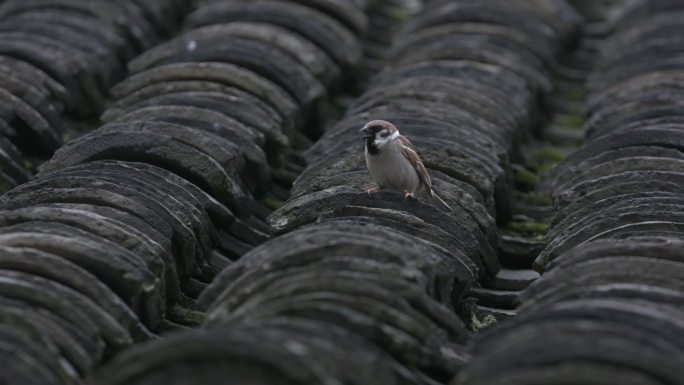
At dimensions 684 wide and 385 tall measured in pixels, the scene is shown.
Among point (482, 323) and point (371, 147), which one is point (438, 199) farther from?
point (482, 323)

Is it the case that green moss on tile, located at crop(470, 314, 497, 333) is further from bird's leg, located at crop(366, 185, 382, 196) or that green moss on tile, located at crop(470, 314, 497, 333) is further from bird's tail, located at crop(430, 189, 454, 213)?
bird's leg, located at crop(366, 185, 382, 196)

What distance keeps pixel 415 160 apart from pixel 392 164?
14 centimetres

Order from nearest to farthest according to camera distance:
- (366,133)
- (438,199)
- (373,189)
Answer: (438,199)
(373,189)
(366,133)

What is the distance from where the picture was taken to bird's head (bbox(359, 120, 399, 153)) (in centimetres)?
782

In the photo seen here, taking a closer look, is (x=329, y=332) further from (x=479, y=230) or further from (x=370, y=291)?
(x=479, y=230)

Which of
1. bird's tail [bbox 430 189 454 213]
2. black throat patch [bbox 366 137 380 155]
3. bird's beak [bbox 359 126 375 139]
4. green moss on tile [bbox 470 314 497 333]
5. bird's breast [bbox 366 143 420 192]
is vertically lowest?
green moss on tile [bbox 470 314 497 333]

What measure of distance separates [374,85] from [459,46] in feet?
2.06

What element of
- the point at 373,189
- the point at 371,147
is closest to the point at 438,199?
the point at 373,189

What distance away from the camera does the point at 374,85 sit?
1008 centimetres

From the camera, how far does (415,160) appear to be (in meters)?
→ 7.78

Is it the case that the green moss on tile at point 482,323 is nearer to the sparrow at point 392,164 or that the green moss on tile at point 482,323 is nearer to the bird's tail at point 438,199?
the bird's tail at point 438,199

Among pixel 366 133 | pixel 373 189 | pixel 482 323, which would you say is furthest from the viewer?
pixel 366 133

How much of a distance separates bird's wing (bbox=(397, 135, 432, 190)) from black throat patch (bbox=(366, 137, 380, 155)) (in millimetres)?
154

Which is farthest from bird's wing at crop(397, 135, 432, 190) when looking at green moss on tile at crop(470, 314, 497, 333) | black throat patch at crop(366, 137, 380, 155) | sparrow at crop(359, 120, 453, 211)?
green moss on tile at crop(470, 314, 497, 333)
